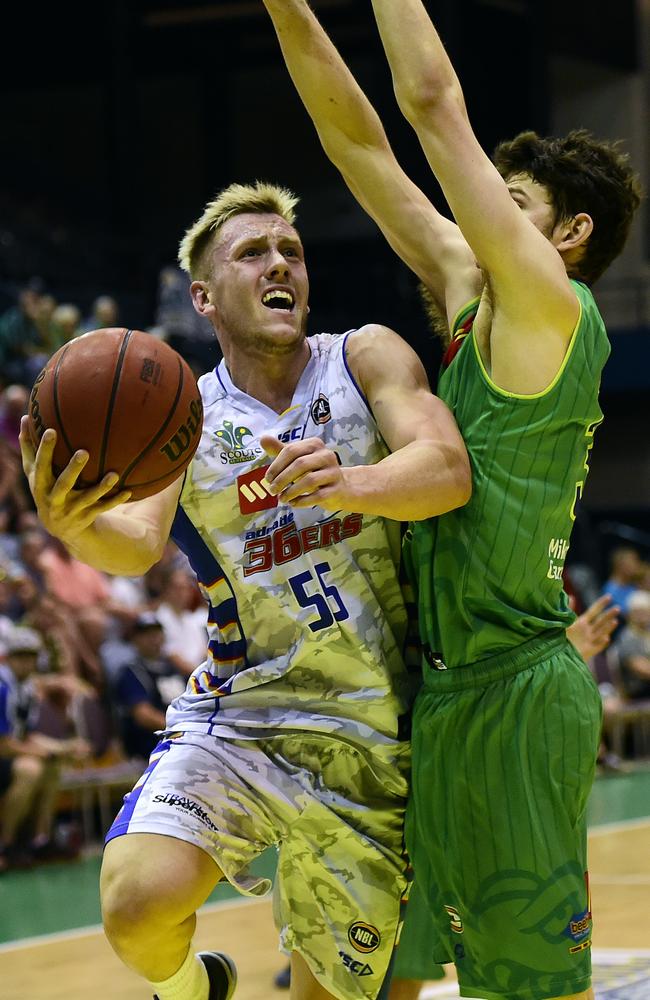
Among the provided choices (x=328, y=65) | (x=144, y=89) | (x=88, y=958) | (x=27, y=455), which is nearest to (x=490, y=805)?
(x=27, y=455)

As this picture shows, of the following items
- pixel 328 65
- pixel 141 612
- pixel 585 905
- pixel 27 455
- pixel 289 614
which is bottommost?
pixel 141 612

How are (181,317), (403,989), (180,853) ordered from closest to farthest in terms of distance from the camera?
(180,853) → (403,989) → (181,317)

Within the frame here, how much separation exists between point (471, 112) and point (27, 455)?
16.9 m

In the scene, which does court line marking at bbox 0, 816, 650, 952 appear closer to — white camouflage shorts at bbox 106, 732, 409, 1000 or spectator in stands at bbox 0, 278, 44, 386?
white camouflage shorts at bbox 106, 732, 409, 1000

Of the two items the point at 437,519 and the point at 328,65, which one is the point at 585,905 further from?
the point at 328,65

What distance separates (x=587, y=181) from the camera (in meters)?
3.48

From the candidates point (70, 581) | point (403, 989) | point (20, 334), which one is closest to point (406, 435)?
point (403, 989)

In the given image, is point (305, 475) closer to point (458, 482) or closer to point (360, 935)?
point (458, 482)

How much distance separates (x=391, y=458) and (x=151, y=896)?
3.52 feet

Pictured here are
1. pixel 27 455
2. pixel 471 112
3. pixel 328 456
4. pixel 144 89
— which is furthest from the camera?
pixel 144 89

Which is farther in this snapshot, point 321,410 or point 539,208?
point 321,410

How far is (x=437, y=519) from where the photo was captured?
3432 mm

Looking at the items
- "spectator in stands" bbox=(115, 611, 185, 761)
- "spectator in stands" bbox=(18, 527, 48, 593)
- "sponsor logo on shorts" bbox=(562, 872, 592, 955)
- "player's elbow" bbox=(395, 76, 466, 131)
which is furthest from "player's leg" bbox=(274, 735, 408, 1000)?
"spectator in stands" bbox=(18, 527, 48, 593)

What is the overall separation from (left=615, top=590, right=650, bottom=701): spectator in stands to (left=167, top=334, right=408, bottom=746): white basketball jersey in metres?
10.3
